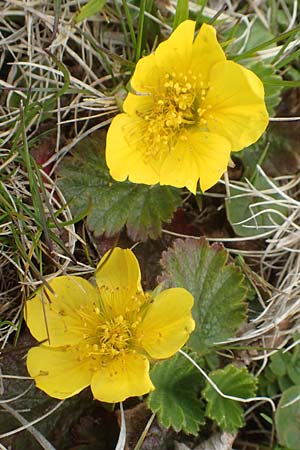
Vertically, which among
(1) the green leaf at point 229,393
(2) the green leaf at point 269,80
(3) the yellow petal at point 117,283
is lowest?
(1) the green leaf at point 229,393

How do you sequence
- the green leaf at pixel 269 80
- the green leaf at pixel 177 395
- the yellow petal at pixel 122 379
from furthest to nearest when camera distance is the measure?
1. the green leaf at pixel 269 80
2. the green leaf at pixel 177 395
3. the yellow petal at pixel 122 379

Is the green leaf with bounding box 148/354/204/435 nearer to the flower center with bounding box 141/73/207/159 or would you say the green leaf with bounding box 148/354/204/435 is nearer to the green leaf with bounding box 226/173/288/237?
the green leaf with bounding box 226/173/288/237

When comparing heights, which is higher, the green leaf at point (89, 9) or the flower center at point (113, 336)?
the green leaf at point (89, 9)

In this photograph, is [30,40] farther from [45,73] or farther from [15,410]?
[15,410]

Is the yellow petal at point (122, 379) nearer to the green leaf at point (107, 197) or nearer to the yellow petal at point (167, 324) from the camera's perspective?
the yellow petal at point (167, 324)

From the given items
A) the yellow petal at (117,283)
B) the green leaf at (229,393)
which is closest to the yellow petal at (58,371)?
the yellow petal at (117,283)

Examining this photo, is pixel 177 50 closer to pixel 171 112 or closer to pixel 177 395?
pixel 171 112
